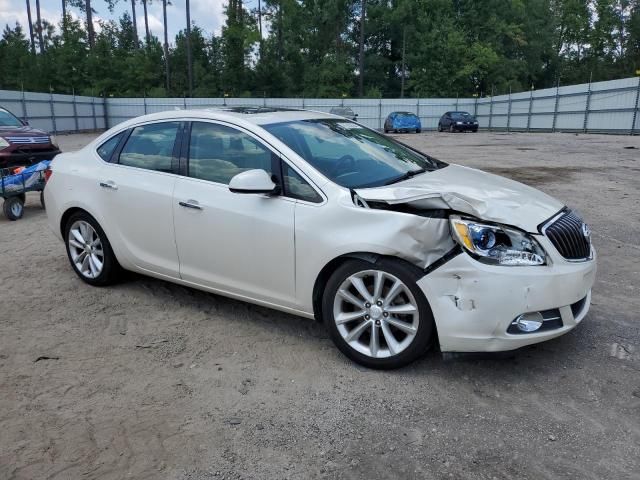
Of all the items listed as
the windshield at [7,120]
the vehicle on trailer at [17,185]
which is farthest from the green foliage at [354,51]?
the vehicle on trailer at [17,185]

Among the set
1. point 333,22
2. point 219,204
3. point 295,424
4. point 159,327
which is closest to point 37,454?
point 295,424

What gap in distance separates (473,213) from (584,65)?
71880 mm

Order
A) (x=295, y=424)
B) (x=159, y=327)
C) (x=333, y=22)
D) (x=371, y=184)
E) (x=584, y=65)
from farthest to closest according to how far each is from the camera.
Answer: (x=584, y=65), (x=333, y=22), (x=159, y=327), (x=371, y=184), (x=295, y=424)

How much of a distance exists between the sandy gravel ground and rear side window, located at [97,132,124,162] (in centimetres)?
127

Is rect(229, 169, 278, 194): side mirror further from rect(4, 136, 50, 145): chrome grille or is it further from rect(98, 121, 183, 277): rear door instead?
rect(4, 136, 50, 145): chrome grille

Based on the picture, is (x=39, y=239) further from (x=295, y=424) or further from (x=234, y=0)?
(x=234, y=0)

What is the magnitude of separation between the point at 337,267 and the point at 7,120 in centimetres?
1102

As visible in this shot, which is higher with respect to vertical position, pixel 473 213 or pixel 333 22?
pixel 333 22

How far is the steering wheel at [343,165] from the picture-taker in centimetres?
379

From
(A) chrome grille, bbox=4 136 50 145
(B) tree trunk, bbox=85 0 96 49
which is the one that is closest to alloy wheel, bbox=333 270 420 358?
(A) chrome grille, bbox=4 136 50 145

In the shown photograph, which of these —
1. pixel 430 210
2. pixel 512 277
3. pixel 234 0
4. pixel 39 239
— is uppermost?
pixel 234 0

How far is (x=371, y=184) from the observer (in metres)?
3.75

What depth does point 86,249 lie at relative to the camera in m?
5.04

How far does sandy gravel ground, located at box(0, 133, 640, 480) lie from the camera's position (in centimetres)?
262
